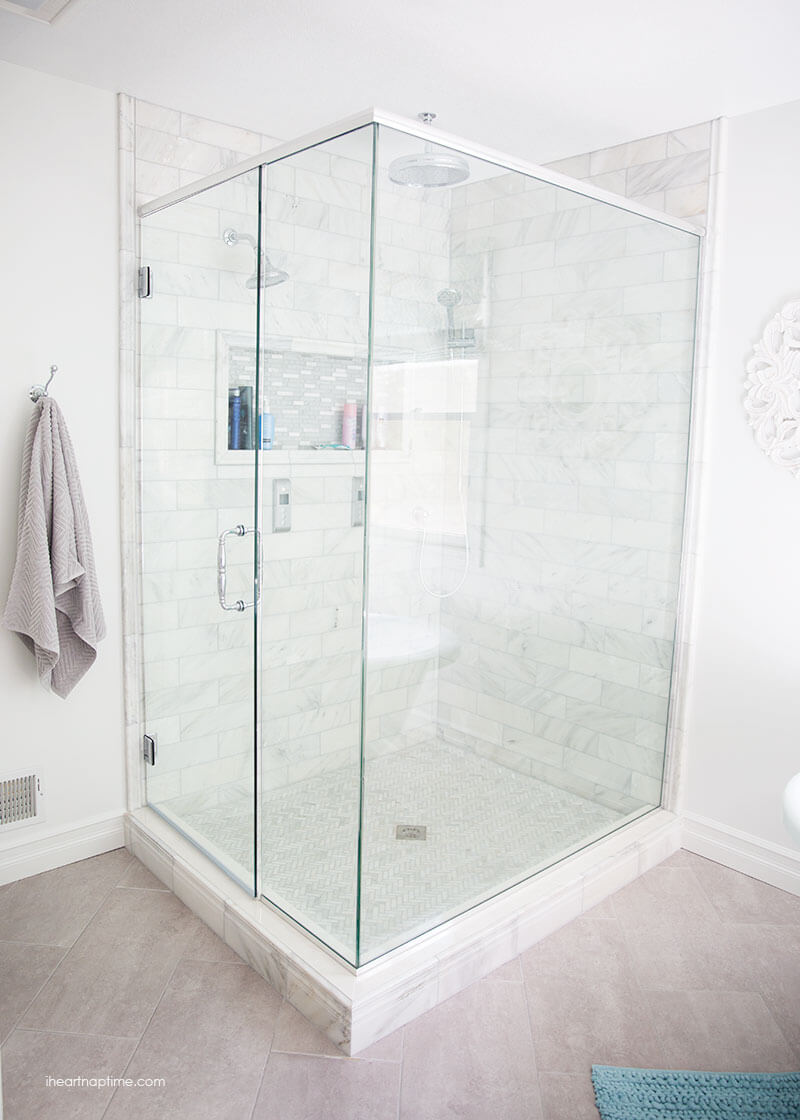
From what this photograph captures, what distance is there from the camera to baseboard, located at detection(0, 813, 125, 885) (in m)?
2.83

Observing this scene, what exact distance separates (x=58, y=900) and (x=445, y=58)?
9.22 ft

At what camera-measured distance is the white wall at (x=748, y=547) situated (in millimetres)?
2779

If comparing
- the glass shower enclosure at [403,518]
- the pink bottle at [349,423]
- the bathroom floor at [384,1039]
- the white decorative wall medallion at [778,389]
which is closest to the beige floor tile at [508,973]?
the bathroom floor at [384,1039]

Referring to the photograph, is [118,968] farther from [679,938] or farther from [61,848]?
[679,938]

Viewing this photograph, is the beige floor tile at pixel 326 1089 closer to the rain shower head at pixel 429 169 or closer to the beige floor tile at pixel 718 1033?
the beige floor tile at pixel 718 1033

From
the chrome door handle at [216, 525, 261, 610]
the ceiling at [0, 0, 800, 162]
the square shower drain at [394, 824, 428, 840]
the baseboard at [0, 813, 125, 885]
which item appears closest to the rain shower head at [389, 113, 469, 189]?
the ceiling at [0, 0, 800, 162]

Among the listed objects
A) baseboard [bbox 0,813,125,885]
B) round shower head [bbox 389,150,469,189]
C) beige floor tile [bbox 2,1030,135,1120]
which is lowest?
beige floor tile [bbox 2,1030,135,1120]

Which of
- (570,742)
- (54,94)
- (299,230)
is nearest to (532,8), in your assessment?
(299,230)

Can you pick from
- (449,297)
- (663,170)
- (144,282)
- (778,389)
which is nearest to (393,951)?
(449,297)

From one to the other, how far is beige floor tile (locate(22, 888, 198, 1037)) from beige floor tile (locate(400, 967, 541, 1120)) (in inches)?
28.4

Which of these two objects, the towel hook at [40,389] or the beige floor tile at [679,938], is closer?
the beige floor tile at [679,938]

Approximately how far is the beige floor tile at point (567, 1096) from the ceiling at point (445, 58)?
2.60 metres

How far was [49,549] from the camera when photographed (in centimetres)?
267

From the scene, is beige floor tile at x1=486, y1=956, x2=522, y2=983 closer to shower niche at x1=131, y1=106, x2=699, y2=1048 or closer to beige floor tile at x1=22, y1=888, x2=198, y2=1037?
shower niche at x1=131, y1=106, x2=699, y2=1048
